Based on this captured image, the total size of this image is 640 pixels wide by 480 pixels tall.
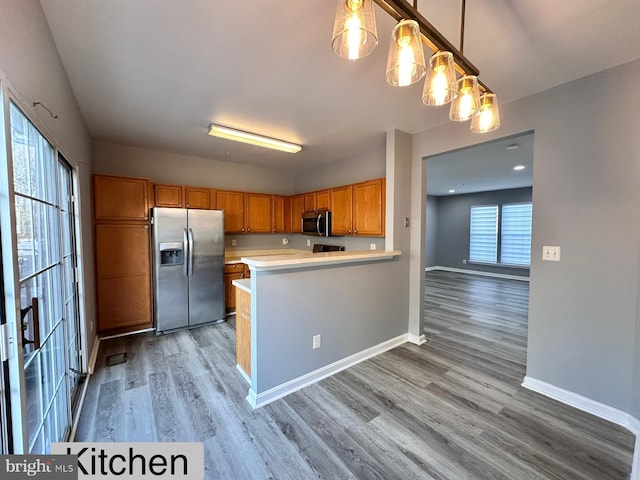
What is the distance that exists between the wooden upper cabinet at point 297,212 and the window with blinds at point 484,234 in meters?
6.16

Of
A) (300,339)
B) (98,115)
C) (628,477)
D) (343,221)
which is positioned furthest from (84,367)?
(628,477)

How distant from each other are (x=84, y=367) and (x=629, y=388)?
4519mm

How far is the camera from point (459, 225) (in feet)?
28.1

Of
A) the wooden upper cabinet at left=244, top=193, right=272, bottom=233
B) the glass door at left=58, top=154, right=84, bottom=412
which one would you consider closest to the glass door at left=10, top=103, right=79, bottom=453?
the glass door at left=58, top=154, right=84, bottom=412

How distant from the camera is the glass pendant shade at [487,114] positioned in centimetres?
150

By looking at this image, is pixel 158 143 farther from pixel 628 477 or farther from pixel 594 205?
pixel 628 477

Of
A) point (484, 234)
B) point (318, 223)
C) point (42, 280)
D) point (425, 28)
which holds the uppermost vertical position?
point (425, 28)

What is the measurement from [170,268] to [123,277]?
56 centimetres

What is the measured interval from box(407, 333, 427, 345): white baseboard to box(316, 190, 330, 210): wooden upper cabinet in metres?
2.30

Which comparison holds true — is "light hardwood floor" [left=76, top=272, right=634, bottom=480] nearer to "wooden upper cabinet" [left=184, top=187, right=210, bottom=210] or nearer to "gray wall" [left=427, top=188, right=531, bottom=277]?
"wooden upper cabinet" [left=184, top=187, right=210, bottom=210]

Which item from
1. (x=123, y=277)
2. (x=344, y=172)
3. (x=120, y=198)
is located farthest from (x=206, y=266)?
(x=344, y=172)

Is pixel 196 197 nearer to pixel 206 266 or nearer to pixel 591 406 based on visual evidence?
pixel 206 266

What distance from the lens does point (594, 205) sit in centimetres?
201

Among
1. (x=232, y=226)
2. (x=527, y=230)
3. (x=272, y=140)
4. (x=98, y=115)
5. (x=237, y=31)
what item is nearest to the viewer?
(x=237, y=31)
